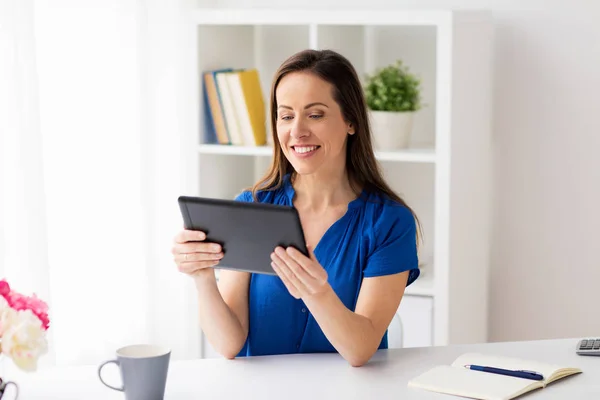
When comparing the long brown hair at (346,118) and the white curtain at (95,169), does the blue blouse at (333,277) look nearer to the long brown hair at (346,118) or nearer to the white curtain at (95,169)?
the long brown hair at (346,118)

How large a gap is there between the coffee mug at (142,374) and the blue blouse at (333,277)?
0.51 meters

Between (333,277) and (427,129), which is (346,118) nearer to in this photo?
(333,277)

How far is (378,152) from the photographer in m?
2.99

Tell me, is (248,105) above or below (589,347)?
above

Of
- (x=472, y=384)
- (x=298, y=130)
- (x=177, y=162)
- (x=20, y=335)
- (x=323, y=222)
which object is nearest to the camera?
(x=20, y=335)

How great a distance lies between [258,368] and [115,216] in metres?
1.45

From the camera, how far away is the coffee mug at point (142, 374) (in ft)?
4.93

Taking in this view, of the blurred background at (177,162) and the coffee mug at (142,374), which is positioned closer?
the coffee mug at (142,374)

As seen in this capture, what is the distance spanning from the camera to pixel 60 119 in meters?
2.78

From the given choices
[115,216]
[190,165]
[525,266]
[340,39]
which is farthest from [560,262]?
[115,216]

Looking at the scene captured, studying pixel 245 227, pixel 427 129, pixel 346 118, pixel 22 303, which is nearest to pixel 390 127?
pixel 427 129

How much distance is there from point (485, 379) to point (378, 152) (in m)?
1.44

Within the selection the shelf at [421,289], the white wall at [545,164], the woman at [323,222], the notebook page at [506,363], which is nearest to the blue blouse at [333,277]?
the woman at [323,222]

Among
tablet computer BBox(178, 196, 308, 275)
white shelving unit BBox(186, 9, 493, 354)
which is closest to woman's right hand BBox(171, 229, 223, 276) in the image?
tablet computer BBox(178, 196, 308, 275)
